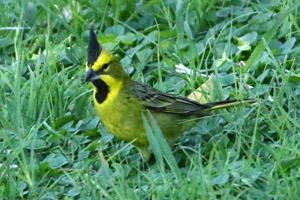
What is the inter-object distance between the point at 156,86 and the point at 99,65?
3.62 ft

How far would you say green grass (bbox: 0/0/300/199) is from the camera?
4.79 metres

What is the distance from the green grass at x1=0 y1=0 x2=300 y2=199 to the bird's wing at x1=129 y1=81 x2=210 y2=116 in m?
0.18

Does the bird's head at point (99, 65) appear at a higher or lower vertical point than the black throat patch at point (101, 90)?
higher

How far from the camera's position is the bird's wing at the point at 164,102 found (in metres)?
5.47

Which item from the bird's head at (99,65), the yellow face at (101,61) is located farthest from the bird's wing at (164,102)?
the yellow face at (101,61)

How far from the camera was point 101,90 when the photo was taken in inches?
→ 213

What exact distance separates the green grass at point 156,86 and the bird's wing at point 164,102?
18cm

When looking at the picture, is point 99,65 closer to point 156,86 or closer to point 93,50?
point 93,50

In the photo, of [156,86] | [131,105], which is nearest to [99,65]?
[131,105]

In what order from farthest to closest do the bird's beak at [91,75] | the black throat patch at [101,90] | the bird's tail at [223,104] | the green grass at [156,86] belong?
1. the bird's tail at [223,104]
2. the black throat patch at [101,90]
3. the bird's beak at [91,75]
4. the green grass at [156,86]

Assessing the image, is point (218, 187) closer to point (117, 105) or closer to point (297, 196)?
point (297, 196)

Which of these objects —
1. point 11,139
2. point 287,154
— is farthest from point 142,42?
point 287,154

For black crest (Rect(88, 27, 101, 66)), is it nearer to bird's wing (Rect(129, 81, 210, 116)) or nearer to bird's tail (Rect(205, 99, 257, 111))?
bird's wing (Rect(129, 81, 210, 116))

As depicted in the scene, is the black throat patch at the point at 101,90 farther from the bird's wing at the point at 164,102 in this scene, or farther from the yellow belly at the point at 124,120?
the bird's wing at the point at 164,102
